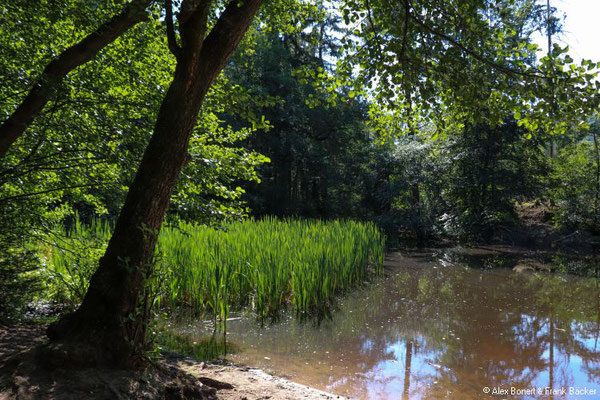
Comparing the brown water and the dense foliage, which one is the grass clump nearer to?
the dense foliage

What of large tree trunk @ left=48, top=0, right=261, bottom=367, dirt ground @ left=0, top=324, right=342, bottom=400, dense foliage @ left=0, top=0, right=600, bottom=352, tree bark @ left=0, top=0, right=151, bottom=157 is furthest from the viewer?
dense foliage @ left=0, top=0, right=600, bottom=352

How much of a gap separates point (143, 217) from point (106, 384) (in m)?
0.85

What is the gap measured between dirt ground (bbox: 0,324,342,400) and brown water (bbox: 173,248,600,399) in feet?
2.39

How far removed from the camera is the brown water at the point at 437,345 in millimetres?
3742

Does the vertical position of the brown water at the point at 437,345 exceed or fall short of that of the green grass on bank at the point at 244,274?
it falls short

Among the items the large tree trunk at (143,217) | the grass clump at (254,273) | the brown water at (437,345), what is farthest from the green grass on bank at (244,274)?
the large tree trunk at (143,217)

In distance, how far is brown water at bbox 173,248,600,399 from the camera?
3.74m

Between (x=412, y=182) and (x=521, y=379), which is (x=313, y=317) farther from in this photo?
(x=412, y=182)

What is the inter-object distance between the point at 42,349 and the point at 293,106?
17.6 metres

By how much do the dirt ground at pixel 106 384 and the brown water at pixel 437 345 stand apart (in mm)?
728

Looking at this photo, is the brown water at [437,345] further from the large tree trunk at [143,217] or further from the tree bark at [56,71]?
the tree bark at [56,71]

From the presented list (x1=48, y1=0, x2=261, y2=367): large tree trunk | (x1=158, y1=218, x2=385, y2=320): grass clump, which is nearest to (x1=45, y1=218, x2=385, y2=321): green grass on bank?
(x1=158, y1=218, x2=385, y2=320): grass clump

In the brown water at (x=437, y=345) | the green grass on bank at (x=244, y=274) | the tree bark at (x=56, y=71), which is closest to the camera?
the tree bark at (x=56, y=71)

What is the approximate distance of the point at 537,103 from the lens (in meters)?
3.28
